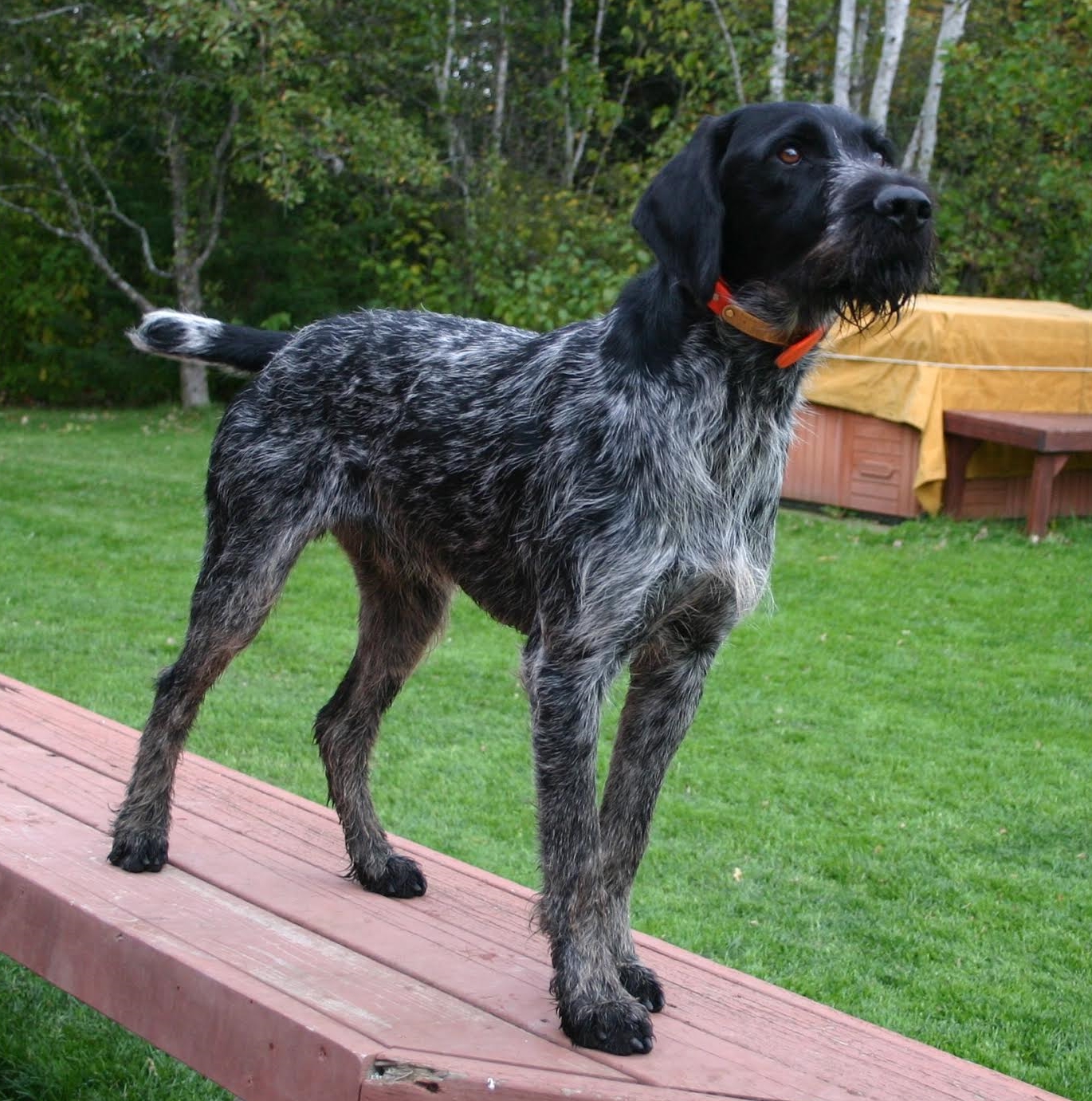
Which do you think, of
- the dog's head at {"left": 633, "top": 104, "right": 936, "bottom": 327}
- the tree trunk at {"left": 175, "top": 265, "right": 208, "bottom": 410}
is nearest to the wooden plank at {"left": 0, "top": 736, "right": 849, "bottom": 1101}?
the dog's head at {"left": 633, "top": 104, "right": 936, "bottom": 327}

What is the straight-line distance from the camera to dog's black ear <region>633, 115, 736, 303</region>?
265 centimetres

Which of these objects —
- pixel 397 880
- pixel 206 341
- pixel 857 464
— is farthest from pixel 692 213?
pixel 857 464

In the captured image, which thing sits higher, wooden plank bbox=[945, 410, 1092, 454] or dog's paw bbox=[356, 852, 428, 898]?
dog's paw bbox=[356, 852, 428, 898]

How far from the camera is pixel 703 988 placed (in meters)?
3.08

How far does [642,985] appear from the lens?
291 centimetres

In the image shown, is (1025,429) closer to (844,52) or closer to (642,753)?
(844,52)

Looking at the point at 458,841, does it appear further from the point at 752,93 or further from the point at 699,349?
the point at 752,93

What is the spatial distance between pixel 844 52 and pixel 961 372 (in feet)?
13.5

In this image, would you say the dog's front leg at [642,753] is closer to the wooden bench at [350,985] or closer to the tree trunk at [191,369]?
the wooden bench at [350,985]

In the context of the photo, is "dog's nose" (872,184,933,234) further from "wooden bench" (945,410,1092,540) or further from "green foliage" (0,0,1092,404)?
"green foliage" (0,0,1092,404)

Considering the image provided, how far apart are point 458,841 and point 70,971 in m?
2.38

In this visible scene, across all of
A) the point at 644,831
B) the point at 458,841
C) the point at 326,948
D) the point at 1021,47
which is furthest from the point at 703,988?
the point at 1021,47

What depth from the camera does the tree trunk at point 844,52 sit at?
1344 cm

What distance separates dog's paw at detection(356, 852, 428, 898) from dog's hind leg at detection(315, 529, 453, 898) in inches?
1.8
